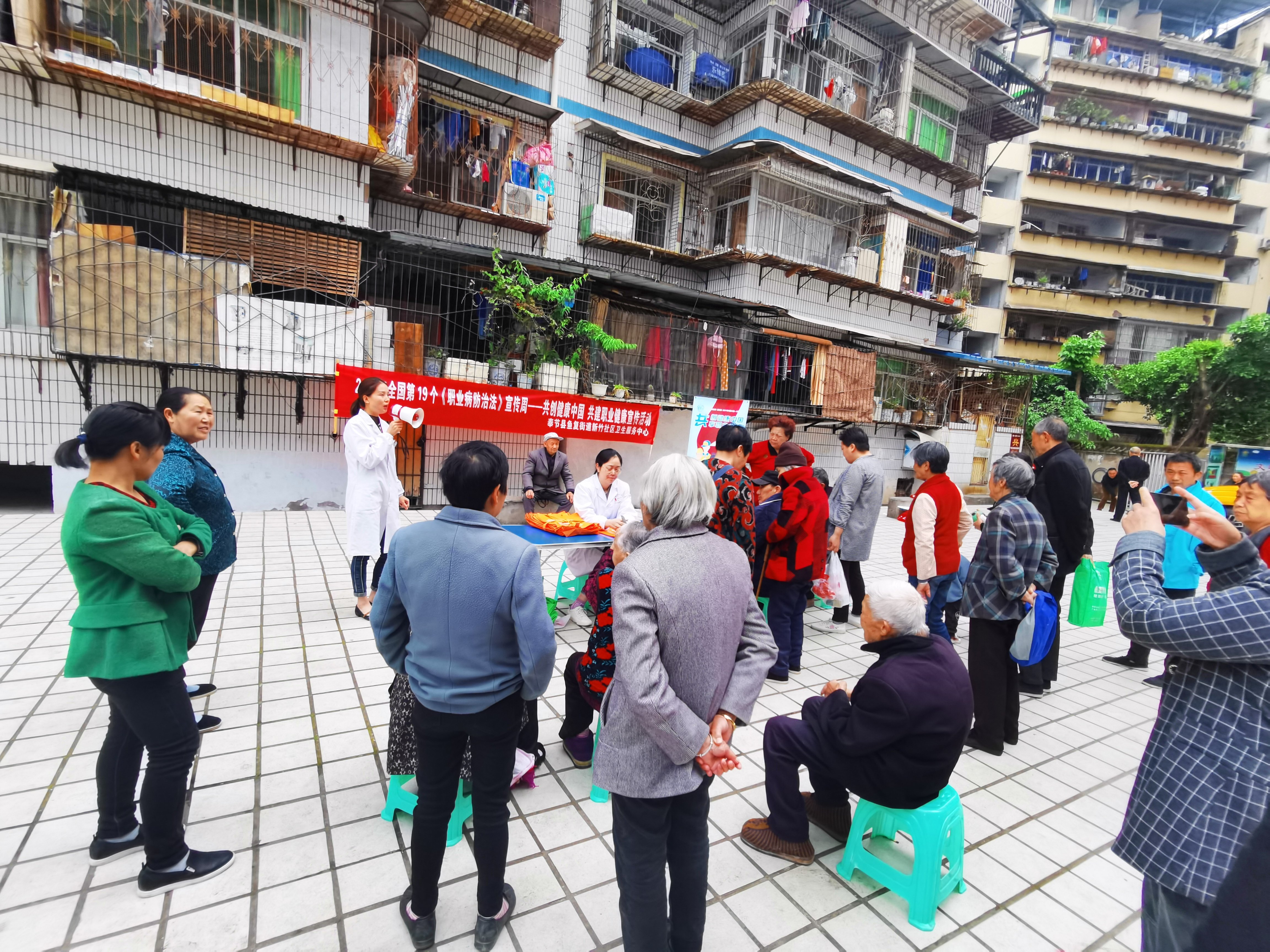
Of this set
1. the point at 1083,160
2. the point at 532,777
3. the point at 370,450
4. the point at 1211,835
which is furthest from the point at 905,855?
the point at 1083,160

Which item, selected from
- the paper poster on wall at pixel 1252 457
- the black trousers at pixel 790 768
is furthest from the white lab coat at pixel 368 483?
the paper poster on wall at pixel 1252 457

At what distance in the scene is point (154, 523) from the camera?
2191 millimetres

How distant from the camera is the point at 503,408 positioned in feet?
31.3

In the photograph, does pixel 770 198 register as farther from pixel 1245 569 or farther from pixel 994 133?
pixel 1245 569

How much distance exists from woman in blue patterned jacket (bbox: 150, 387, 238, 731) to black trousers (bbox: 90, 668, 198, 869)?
23.0 inches

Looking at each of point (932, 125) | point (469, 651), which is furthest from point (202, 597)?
point (932, 125)

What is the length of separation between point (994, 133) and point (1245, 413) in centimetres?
1511

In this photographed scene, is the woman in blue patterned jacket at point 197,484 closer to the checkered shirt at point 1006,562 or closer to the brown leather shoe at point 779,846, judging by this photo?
the brown leather shoe at point 779,846

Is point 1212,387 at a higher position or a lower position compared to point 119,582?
higher

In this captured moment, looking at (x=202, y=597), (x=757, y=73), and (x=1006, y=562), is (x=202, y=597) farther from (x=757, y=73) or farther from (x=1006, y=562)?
(x=757, y=73)

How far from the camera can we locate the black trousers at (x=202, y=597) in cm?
337

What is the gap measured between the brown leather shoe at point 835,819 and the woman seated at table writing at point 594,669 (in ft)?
3.95

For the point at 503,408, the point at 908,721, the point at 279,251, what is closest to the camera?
the point at 908,721

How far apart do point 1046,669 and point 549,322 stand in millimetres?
8498
